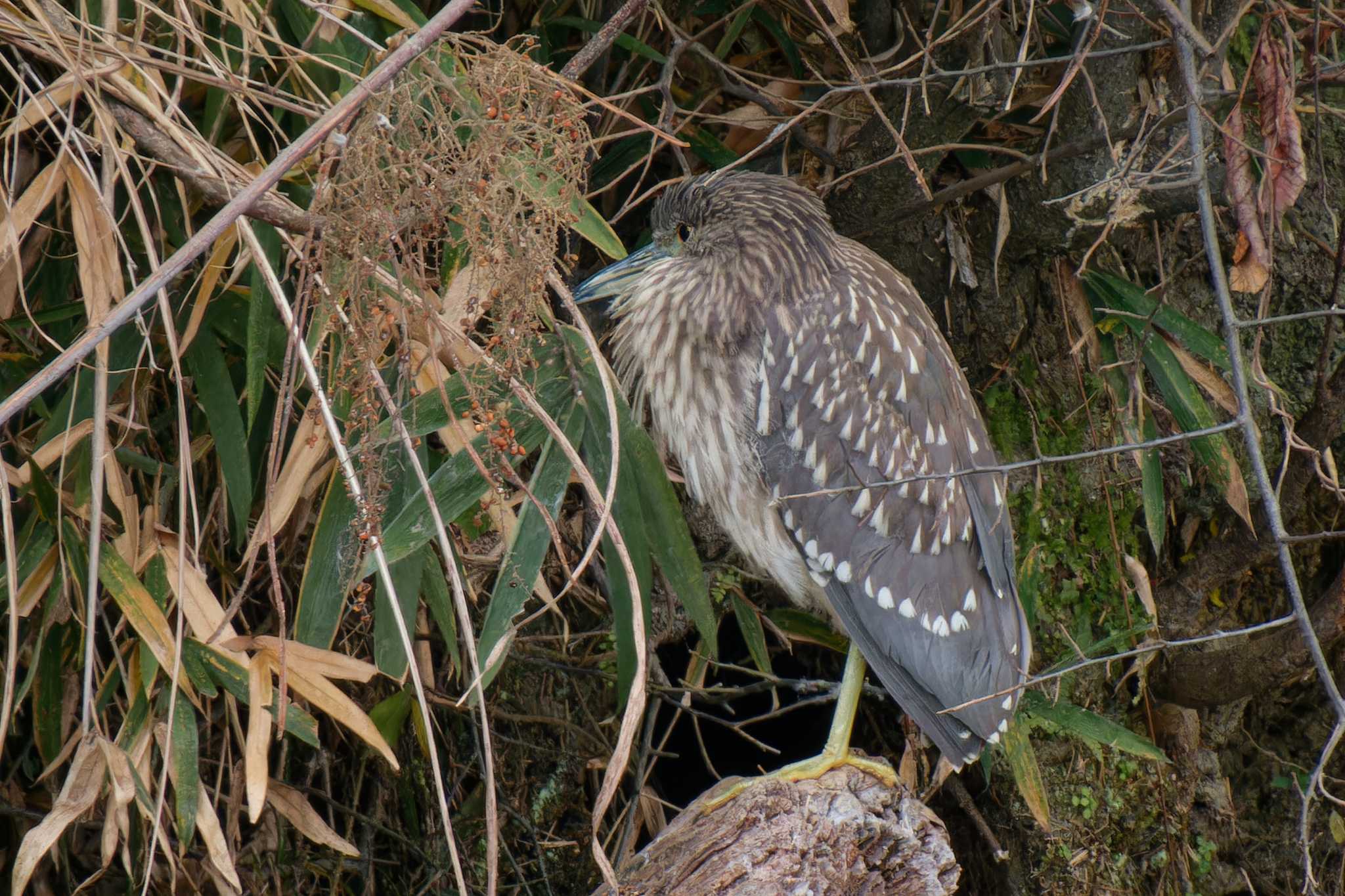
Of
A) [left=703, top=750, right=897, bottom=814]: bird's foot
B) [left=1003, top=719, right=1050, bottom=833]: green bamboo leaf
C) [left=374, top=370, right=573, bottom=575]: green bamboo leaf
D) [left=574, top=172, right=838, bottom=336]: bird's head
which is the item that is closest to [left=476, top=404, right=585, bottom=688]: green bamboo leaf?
[left=374, top=370, right=573, bottom=575]: green bamboo leaf

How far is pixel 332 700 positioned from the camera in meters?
1.94

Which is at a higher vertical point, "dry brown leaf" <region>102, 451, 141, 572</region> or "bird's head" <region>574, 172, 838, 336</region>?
"dry brown leaf" <region>102, 451, 141, 572</region>

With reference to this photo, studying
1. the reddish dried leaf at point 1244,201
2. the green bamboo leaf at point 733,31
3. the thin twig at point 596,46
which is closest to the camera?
the reddish dried leaf at point 1244,201

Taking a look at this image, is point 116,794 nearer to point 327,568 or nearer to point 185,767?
point 185,767

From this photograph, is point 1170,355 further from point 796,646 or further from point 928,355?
point 796,646

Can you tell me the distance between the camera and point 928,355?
7.77 feet

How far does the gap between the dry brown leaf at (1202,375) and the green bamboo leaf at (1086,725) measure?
675 mm

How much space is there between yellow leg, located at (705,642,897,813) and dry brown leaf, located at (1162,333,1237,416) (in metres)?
0.86

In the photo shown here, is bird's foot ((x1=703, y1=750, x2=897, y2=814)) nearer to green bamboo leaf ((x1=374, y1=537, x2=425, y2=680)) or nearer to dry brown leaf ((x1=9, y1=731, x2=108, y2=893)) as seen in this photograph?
green bamboo leaf ((x1=374, y1=537, x2=425, y2=680))

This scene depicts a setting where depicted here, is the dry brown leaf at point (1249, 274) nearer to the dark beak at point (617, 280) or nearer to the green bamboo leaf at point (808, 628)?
the dark beak at point (617, 280)

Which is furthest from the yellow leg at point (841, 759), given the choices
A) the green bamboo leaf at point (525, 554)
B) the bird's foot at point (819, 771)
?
the green bamboo leaf at point (525, 554)

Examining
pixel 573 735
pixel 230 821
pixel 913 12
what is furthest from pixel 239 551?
pixel 913 12

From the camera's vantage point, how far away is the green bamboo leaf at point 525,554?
183cm

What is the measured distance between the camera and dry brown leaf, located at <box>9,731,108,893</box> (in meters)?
1.65
